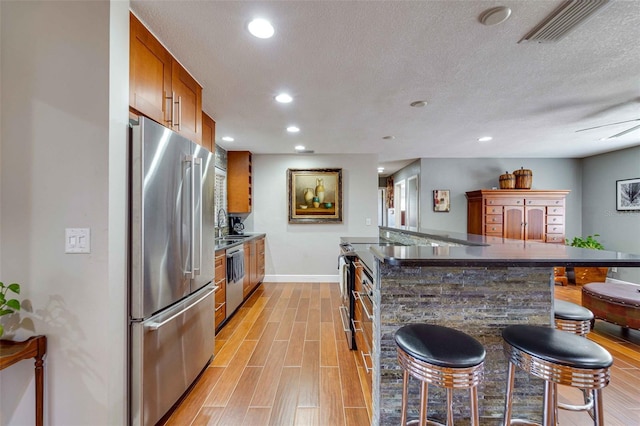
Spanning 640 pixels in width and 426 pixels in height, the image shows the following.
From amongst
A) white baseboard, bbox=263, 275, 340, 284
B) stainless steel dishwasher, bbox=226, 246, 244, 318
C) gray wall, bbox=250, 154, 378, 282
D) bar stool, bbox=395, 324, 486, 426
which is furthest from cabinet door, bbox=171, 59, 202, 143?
white baseboard, bbox=263, 275, 340, 284

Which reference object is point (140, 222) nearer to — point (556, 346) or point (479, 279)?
point (479, 279)

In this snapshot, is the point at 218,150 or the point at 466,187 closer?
the point at 218,150

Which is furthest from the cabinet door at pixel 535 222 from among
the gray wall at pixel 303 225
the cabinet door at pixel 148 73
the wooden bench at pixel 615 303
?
the cabinet door at pixel 148 73

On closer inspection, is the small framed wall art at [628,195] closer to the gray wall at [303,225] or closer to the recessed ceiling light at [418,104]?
the gray wall at [303,225]

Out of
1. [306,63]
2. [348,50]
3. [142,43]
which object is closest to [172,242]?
[142,43]

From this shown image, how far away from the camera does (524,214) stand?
504cm

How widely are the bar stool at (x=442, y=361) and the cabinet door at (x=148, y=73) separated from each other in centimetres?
196

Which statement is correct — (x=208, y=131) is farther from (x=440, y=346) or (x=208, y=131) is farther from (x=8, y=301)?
(x=440, y=346)

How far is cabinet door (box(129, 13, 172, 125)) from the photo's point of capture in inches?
60.3

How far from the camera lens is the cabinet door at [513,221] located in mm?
5008

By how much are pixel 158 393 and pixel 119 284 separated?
2.36 ft

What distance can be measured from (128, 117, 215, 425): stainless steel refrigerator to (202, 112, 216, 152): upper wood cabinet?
1.02 metres

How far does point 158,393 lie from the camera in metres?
1.58

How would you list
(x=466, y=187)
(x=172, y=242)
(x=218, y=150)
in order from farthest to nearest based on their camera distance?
(x=466, y=187), (x=218, y=150), (x=172, y=242)
